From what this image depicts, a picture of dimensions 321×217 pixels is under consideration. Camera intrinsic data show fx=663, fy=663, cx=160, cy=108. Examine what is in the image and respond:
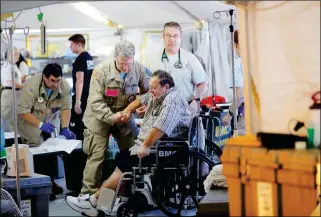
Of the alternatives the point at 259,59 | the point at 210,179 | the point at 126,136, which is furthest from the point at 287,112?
the point at 126,136

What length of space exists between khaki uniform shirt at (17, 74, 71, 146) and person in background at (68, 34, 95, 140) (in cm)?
54

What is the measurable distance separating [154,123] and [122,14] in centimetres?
420

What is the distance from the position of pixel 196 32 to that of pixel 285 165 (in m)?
5.58

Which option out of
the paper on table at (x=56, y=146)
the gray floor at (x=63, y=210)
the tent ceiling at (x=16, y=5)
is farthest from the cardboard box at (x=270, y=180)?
the paper on table at (x=56, y=146)

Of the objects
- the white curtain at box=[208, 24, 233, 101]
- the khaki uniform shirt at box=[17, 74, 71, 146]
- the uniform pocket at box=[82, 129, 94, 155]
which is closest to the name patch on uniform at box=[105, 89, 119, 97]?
the uniform pocket at box=[82, 129, 94, 155]

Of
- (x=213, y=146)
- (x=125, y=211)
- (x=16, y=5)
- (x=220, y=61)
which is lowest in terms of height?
(x=125, y=211)

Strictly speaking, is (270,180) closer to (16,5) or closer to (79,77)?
(16,5)

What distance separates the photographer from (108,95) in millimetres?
5457

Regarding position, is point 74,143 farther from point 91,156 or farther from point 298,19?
point 298,19

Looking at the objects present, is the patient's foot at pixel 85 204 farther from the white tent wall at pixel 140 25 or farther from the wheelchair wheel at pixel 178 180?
the white tent wall at pixel 140 25

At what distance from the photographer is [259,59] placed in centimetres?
332

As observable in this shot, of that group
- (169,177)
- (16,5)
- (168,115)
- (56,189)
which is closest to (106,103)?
(168,115)

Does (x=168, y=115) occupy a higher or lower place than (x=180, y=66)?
lower

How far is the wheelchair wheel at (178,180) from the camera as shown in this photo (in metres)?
4.88
